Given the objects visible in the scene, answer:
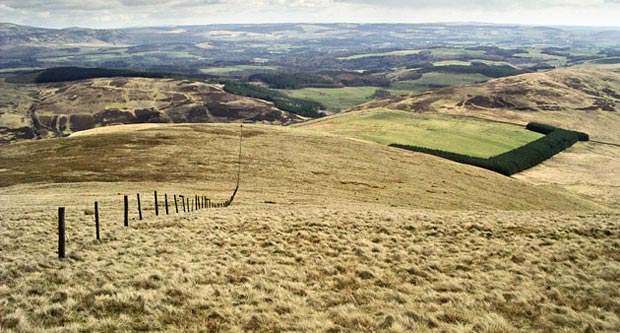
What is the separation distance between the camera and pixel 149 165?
57906 millimetres

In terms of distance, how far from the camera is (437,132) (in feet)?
466

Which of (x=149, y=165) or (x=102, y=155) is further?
(x=102, y=155)

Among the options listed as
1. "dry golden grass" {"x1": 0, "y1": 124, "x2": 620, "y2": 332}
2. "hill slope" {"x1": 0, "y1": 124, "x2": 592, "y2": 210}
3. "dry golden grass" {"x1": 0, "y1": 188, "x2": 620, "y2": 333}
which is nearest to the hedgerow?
"hill slope" {"x1": 0, "y1": 124, "x2": 592, "y2": 210}

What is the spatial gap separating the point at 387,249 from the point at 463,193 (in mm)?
41682

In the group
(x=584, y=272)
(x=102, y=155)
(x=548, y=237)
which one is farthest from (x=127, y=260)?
(x=102, y=155)

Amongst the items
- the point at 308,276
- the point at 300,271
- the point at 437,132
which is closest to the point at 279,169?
the point at 300,271

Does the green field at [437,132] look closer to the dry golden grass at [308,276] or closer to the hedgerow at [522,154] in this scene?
the hedgerow at [522,154]

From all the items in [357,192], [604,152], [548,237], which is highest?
[548,237]

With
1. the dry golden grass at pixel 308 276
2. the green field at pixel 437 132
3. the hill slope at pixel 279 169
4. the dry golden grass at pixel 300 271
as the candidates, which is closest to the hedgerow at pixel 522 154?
the green field at pixel 437 132

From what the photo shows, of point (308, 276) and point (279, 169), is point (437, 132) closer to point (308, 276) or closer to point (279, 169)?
point (279, 169)

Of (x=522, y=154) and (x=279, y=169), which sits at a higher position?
(x=279, y=169)

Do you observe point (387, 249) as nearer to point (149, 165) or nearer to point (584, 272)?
point (584, 272)

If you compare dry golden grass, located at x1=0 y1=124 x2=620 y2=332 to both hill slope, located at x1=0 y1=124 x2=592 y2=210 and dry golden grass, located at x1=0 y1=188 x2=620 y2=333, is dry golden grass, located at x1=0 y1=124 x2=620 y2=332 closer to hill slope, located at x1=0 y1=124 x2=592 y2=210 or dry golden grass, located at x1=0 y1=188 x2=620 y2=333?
dry golden grass, located at x1=0 y1=188 x2=620 y2=333

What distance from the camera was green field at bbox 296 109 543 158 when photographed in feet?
398
